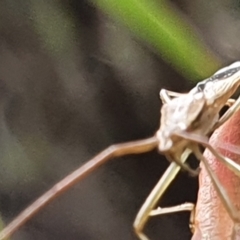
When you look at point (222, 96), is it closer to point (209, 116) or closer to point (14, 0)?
point (209, 116)

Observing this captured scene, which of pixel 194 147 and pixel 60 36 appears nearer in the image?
pixel 194 147

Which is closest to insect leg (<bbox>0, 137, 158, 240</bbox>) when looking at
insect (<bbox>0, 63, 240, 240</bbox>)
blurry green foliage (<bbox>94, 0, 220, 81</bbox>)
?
insect (<bbox>0, 63, 240, 240</bbox>)

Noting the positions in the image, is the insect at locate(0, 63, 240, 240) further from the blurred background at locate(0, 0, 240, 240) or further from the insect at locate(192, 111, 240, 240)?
the blurred background at locate(0, 0, 240, 240)

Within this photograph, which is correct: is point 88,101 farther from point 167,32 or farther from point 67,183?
point 67,183

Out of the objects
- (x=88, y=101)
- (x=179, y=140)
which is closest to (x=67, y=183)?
(x=179, y=140)

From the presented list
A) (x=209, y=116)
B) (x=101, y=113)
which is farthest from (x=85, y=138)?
(x=209, y=116)

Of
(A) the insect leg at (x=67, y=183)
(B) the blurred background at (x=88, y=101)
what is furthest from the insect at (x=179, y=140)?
(B) the blurred background at (x=88, y=101)
